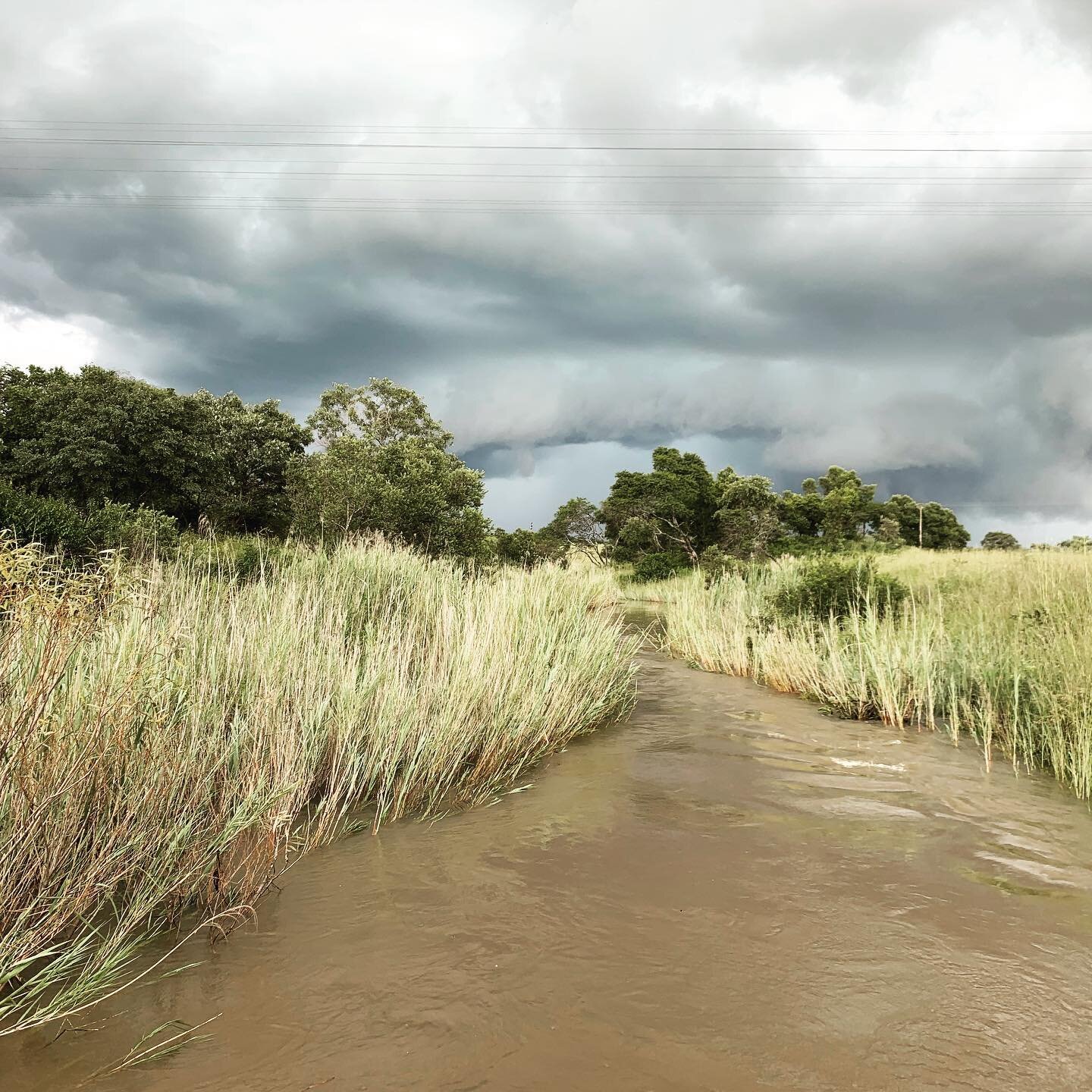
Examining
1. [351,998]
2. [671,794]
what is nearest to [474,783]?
[671,794]

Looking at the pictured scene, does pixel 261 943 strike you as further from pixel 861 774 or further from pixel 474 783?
pixel 861 774

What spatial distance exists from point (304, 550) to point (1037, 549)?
469 inches

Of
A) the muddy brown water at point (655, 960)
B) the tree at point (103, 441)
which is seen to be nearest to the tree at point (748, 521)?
the muddy brown water at point (655, 960)

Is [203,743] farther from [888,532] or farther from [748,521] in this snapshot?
[888,532]

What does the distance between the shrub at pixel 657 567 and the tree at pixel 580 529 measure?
2.59 metres

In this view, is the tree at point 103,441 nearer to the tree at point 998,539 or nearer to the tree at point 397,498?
the tree at point 397,498

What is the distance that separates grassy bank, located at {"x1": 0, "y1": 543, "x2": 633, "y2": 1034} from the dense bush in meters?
4.45

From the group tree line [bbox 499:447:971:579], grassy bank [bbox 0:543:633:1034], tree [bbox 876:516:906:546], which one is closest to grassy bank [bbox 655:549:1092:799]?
grassy bank [bbox 0:543:633:1034]

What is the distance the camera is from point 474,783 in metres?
5.06

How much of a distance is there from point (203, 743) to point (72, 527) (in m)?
9.37

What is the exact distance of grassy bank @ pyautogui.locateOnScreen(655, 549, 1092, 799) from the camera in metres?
5.71

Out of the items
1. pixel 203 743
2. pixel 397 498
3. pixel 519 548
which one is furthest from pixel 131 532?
pixel 519 548

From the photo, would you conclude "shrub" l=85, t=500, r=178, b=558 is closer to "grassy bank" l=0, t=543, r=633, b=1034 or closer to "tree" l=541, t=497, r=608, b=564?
"grassy bank" l=0, t=543, r=633, b=1034

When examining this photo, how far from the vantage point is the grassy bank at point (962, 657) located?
5.71 meters
